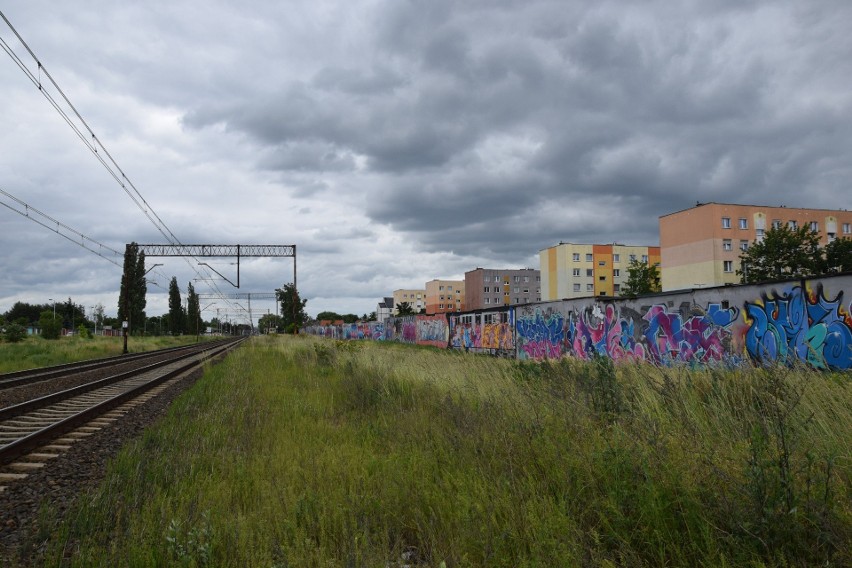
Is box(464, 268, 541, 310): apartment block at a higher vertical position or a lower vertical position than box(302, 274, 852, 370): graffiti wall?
higher

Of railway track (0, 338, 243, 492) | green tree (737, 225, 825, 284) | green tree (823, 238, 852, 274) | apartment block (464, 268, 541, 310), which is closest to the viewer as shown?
railway track (0, 338, 243, 492)

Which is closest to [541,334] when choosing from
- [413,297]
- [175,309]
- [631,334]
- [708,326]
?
[631,334]

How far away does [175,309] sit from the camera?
105 m

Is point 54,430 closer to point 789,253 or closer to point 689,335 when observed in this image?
point 689,335

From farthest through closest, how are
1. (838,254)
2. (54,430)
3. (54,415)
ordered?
(838,254), (54,415), (54,430)

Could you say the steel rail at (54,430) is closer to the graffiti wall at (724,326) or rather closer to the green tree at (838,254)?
the graffiti wall at (724,326)

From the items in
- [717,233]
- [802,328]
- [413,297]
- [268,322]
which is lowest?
[268,322]

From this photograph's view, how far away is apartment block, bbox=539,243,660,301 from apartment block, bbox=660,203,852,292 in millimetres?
19329

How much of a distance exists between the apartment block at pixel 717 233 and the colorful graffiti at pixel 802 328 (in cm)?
5998

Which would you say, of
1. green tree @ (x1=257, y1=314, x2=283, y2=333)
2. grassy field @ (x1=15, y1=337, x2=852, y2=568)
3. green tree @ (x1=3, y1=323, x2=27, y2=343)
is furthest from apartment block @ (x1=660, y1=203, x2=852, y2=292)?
green tree @ (x1=257, y1=314, x2=283, y2=333)

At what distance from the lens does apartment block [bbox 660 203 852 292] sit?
6919 centimetres

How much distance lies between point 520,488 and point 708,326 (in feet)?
39.2

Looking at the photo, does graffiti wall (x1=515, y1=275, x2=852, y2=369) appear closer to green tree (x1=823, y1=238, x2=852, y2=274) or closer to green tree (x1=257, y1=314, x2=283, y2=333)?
green tree (x1=823, y1=238, x2=852, y2=274)

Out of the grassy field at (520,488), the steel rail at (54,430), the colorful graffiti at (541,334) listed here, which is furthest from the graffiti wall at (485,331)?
the grassy field at (520,488)
